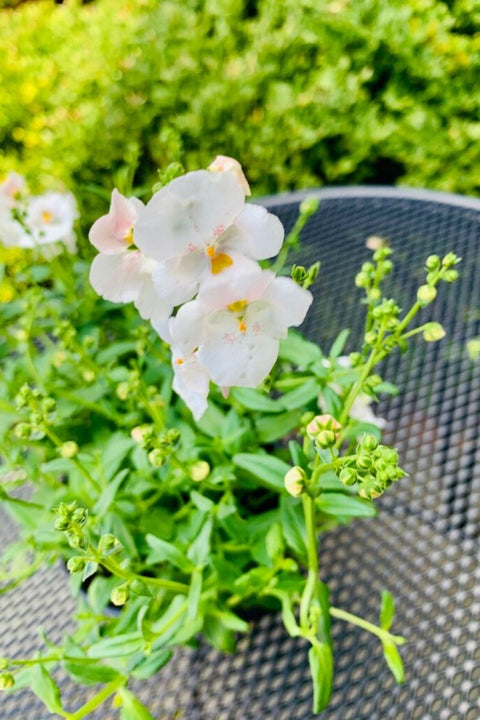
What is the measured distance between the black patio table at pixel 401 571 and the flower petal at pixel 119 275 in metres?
0.42

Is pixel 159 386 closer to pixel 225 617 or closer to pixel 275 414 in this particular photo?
pixel 275 414

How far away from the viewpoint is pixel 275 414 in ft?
2.59

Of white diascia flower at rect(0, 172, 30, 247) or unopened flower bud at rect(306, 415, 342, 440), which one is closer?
unopened flower bud at rect(306, 415, 342, 440)

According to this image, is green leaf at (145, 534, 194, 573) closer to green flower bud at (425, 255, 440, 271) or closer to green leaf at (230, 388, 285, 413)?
green leaf at (230, 388, 285, 413)

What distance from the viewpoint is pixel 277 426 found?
0.75 meters

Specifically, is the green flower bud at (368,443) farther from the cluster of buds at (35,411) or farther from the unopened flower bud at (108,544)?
the cluster of buds at (35,411)

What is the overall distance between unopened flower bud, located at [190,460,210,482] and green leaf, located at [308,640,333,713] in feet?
0.61

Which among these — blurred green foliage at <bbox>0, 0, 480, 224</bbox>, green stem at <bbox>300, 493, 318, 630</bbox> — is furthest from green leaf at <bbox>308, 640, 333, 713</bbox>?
blurred green foliage at <bbox>0, 0, 480, 224</bbox>

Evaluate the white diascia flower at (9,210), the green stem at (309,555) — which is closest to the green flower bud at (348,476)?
→ the green stem at (309,555)

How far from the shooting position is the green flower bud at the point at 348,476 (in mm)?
458

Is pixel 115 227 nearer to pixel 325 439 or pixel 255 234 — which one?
pixel 255 234

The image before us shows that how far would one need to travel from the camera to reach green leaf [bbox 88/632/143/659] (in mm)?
610

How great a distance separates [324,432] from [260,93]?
153cm

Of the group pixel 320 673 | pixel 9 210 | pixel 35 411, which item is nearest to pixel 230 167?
pixel 35 411
